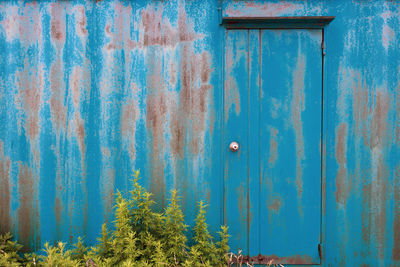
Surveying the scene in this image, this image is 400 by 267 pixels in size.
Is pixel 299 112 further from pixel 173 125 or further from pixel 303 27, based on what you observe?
pixel 173 125

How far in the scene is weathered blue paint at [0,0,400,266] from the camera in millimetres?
3074

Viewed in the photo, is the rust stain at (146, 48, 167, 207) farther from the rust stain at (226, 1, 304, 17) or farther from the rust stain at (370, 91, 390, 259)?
the rust stain at (370, 91, 390, 259)

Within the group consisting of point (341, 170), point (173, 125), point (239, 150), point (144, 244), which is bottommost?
point (144, 244)

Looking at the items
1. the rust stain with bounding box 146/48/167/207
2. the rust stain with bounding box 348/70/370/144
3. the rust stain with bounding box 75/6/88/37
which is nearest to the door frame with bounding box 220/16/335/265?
the rust stain with bounding box 348/70/370/144

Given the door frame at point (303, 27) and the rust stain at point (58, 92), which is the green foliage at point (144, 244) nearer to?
the door frame at point (303, 27)

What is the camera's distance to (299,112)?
10.1 ft

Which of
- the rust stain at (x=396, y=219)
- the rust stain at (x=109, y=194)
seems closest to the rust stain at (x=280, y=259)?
the rust stain at (x=396, y=219)

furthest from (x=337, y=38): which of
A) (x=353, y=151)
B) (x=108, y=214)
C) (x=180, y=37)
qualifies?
(x=108, y=214)

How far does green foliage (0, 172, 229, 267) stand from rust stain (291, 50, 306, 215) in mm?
850

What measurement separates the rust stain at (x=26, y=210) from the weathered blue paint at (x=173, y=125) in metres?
0.01

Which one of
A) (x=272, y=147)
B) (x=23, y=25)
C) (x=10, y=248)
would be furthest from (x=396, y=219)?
(x=23, y=25)

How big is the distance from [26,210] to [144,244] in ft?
4.06

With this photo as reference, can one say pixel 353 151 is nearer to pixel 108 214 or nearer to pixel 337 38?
pixel 337 38

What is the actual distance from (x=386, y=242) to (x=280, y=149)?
1344mm
